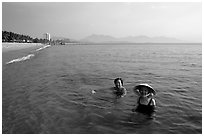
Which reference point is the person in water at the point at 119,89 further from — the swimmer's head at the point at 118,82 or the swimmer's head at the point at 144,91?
the swimmer's head at the point at 144,91

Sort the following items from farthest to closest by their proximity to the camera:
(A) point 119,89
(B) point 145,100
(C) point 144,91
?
(A) point 119,89 < (B) point 145,100 < (C) point 144,91

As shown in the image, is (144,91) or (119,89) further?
(119,89)

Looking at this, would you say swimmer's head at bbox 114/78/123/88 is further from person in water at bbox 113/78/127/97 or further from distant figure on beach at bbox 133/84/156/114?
distant figure on beach at bbox 133/84/156/114

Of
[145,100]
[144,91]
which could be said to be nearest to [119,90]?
[145,100]

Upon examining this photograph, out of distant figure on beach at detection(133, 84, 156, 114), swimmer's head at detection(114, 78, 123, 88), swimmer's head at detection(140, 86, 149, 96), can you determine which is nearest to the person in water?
swimmer's head at detection(114, 78, 123, 88)

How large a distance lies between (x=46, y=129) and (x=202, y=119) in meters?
7.66

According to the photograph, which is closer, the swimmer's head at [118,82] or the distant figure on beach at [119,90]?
the swimmer's head at [118,82]

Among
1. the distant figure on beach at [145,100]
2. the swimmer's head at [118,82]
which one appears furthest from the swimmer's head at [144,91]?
the swimmer's head at [118,82]

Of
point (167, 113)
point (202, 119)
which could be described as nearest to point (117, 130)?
point (167, 113)

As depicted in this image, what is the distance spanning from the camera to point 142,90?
1039 cm

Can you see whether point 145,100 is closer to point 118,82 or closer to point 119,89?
point 118,82

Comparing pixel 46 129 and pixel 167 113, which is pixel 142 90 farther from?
pixel 46 129

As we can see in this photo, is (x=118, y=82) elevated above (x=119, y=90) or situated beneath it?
elevated above

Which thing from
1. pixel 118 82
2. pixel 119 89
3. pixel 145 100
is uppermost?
pixel 118 82
